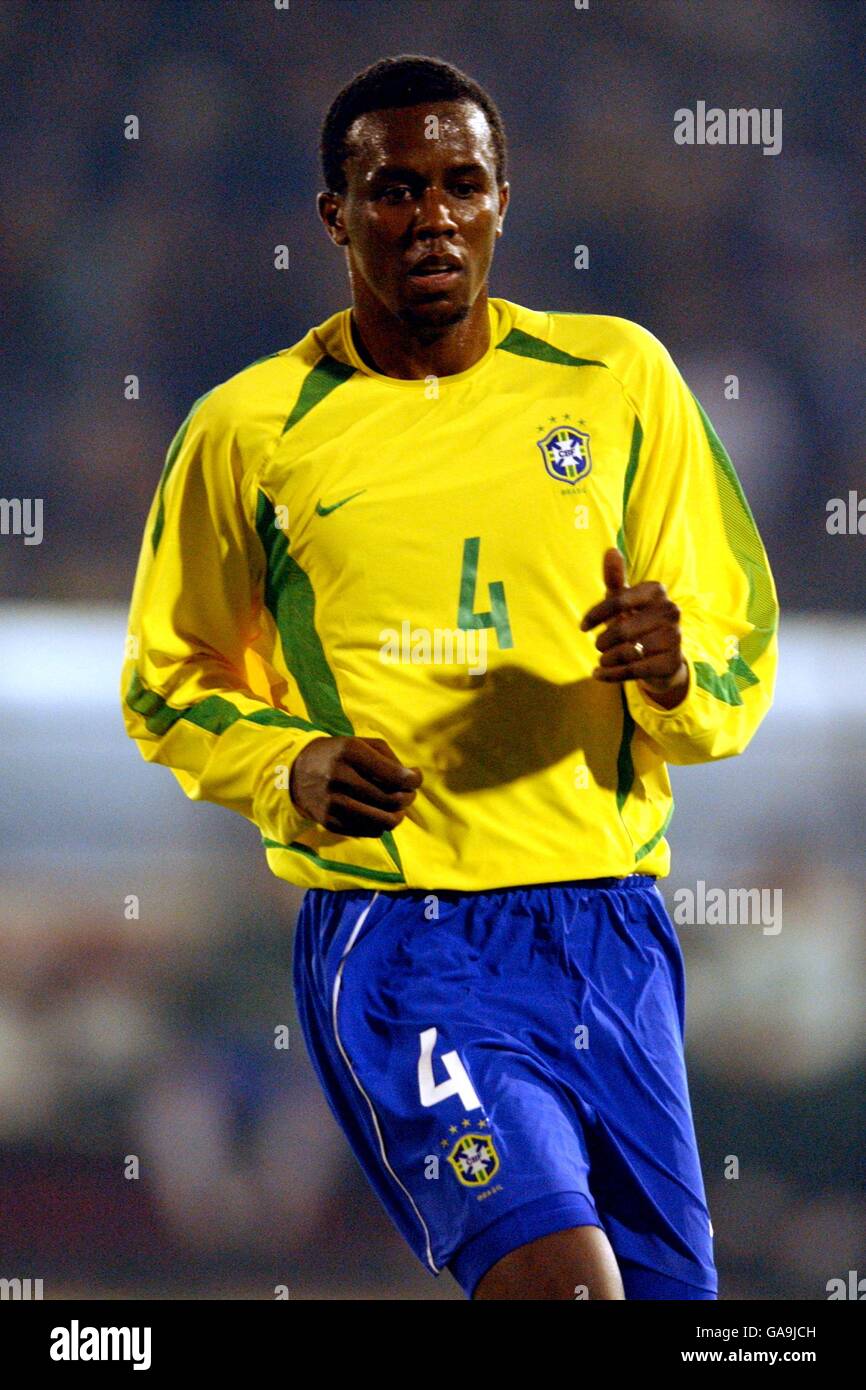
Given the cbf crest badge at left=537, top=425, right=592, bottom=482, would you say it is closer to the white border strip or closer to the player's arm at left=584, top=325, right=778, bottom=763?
the player's arm at left=584, top=325, right=778, bottom=763

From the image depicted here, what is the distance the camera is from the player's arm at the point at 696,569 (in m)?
2.05

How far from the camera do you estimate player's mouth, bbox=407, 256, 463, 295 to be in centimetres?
218

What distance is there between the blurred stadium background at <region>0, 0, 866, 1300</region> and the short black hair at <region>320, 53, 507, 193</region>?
135cm

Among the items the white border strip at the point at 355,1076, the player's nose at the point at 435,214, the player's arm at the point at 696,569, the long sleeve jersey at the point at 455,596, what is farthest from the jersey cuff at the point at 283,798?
the player's nose at the point at 435,214

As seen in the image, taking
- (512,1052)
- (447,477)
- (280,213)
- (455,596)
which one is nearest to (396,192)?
(447,477)

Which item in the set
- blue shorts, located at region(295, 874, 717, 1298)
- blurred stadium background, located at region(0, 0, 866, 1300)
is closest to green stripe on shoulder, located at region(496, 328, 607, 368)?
blue shorts, located at region(295, 874, 717, 1298)

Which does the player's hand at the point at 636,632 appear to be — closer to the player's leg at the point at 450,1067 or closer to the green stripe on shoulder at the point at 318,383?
the player's leg at the point at 450,1067

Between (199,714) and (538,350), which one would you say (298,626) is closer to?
(199,714)

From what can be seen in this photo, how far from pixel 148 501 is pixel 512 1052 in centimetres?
199

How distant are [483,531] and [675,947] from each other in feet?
1.69

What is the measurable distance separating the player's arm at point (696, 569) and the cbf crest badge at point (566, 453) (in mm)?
78

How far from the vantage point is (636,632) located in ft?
6.13

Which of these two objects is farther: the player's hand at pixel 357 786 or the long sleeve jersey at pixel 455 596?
the long sleeve jersey at pixel 455 596

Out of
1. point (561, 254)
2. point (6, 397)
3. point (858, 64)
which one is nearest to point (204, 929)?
point (6, 397)
